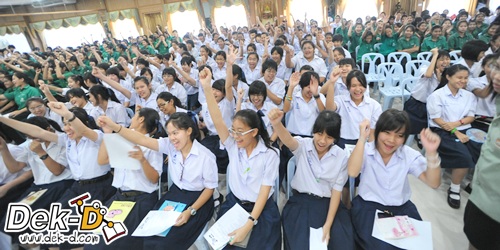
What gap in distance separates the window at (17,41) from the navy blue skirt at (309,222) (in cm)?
1839

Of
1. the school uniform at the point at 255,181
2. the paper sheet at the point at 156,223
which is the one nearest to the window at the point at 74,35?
the paper sheet at the point at 156,223

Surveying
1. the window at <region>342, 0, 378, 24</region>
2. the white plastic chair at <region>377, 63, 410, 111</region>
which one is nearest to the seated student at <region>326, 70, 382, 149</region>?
the white plastic chair at <region>377, 63, 410, 111</region>

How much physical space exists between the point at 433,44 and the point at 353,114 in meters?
4.53

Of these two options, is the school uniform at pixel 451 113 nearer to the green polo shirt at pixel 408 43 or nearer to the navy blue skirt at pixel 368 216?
the navy blue skirt at pixel 368 216

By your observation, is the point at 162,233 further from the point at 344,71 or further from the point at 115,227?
the point at 344,71

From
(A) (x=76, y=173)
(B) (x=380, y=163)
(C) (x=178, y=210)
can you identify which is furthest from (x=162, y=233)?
(B) (x=380, y=163)

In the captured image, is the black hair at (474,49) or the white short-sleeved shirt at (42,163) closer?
the white short-sleeved shirt at (42,163)

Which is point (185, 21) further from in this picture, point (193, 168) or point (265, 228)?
point (265, 228)

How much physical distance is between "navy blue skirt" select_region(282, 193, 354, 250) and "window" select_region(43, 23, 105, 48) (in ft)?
59.1

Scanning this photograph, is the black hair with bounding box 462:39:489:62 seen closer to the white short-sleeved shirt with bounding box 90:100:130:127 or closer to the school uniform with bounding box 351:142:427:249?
the school uniform with bounding box 351:142:427:249

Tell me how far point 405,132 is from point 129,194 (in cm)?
210

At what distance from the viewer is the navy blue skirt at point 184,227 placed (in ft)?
5.16

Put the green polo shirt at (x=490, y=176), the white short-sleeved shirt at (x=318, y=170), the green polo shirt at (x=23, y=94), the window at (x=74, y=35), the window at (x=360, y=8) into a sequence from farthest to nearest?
the window at (x=74, y=35) < the window at (x=360, y=8) < the green polo shirt at (x=23, y=94) < the white short-sleeved shirt at (x=318, y=170) < the green polo shirt at (x=490, y=176)

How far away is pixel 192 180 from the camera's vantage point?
1.86m
